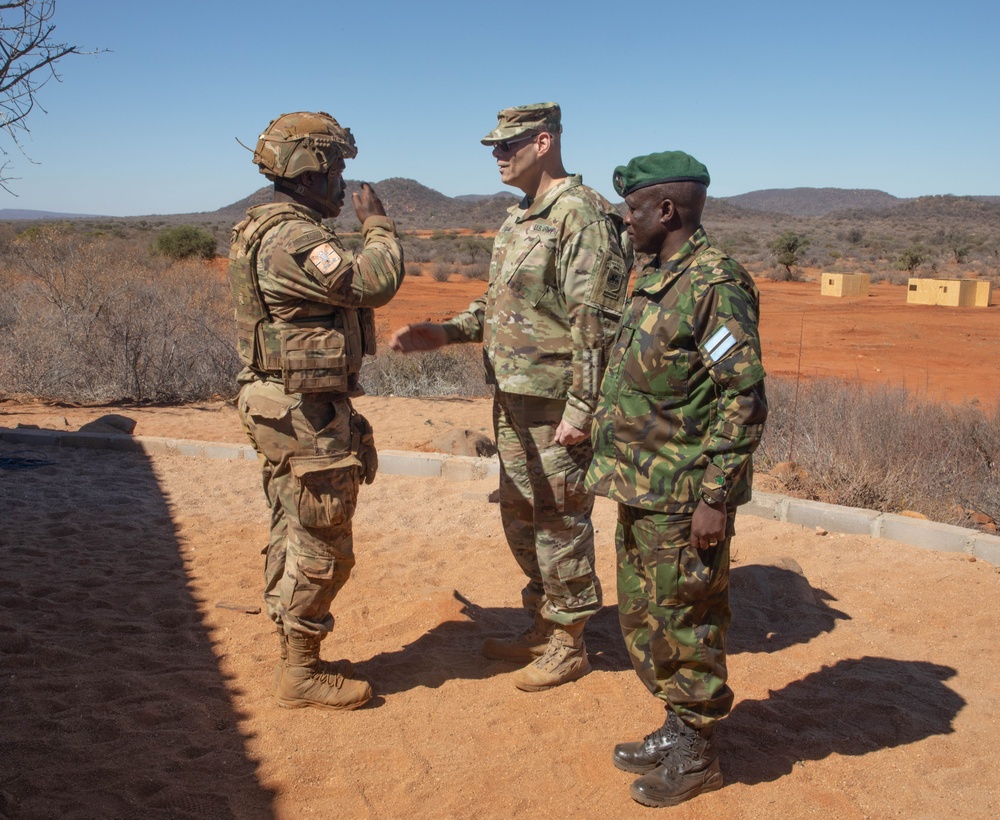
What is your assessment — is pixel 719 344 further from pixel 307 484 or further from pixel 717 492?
pixel 307 484

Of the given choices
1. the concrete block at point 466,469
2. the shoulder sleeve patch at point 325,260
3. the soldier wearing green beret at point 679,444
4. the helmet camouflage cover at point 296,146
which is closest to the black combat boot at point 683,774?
the soldier wearing green beret at point 679,444

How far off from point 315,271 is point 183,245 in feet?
87.8

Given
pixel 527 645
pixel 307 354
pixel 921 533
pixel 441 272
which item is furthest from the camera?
pixel 441 272

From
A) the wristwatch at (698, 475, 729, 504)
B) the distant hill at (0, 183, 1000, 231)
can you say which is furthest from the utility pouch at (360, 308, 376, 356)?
the distant hill at (0, 183, 1000, 231)

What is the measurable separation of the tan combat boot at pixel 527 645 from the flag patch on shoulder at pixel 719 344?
182 cm

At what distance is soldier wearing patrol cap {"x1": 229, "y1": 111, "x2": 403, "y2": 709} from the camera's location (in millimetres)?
3262

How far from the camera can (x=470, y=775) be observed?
3.16 m

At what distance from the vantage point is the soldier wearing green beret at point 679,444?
2.66 meters

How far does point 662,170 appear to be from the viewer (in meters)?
2.76

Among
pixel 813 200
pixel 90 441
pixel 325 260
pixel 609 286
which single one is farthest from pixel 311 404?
pixel 813 200

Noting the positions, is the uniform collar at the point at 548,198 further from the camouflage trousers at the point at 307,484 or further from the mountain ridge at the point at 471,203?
the mountain ridge at the point at 471,203

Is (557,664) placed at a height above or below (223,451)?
below

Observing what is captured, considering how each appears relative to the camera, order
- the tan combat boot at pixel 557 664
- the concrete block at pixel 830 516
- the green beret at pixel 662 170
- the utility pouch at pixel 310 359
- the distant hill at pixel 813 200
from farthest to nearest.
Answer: the distant hill at pixel 813 200 < the concrete block at pixel 830 516 < the tan combat boot at pixel 557 664 < the utility pouch at pixel 310 359 < the green beret at pixel 662 170

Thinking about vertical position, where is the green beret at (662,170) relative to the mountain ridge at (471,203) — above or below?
below
